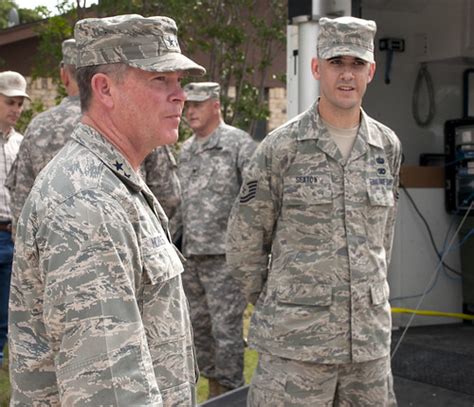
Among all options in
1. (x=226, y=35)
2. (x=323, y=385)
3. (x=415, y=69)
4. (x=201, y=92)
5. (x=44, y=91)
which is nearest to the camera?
(x=323, y=385)

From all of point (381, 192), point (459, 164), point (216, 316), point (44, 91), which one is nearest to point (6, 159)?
point (216, 316)

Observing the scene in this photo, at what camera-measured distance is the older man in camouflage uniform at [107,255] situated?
1.53m

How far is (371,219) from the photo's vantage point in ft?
10.6

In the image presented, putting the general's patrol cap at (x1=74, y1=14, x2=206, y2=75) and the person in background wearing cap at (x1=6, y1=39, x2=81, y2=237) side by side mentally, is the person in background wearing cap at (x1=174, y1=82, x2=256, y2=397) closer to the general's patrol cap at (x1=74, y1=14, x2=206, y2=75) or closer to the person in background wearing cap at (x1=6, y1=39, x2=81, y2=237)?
the person in background wearing cap at (x1=6, y1=39, x2=81, y2=237)

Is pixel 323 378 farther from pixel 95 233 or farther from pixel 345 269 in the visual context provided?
pixel 95 233

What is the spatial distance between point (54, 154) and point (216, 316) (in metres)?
1.51

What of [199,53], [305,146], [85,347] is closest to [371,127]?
[305,146]

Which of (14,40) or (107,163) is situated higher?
(14,40)

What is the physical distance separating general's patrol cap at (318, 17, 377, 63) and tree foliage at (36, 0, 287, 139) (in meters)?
5.44

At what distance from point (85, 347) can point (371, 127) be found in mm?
2087

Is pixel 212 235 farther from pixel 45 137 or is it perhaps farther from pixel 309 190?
pixel 309 190

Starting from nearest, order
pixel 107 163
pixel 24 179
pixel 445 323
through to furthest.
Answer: pixel 107 163 < pixel 24 179 < pixel 445 323

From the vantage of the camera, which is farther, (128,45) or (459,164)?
(459,164)

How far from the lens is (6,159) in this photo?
17.9 ft
